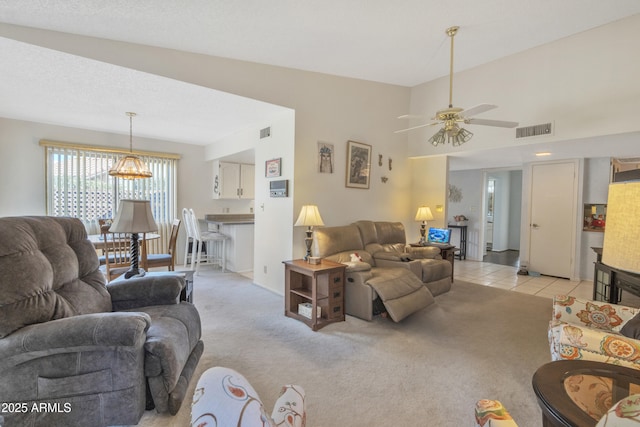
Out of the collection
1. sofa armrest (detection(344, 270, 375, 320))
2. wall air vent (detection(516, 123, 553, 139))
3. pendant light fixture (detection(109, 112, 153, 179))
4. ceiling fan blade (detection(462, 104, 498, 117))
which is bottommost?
sofa armrest (detection(344, 270, 375, 320))

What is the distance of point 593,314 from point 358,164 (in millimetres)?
3181

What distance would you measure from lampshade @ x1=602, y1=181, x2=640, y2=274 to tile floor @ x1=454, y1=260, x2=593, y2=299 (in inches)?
164

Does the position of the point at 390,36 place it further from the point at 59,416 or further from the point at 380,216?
the point at 59,416

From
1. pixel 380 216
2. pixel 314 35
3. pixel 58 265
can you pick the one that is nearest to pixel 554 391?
pixel 58 265

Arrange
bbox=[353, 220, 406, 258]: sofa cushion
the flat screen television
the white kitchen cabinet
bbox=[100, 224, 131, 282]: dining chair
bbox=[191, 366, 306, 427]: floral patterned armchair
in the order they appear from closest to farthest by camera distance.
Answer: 1. bbox=[191, 366, 306, 427]: floral patterned armchair
2. bbox=[100, 224, 131, 282]: dining chair
3. bbox=[353, 220, 406, 258]: sofa cushion
4. the flat screen television
5. the white kitchen cabinet

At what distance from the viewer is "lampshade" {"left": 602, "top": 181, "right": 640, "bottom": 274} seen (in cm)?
90

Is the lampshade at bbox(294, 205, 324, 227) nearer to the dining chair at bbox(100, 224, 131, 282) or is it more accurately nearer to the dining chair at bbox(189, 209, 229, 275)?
the dining chair at bbox(100, 224, 131, 282)

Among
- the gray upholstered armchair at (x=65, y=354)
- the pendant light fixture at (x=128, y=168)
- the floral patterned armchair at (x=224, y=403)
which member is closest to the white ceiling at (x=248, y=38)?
the pendant light fixture at (x=128, y=168)

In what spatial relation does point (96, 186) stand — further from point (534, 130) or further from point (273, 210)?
point (534, 130)

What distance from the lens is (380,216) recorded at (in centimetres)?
505

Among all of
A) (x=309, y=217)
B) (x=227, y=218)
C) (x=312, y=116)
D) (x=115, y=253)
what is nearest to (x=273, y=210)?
(x=309, y=217)

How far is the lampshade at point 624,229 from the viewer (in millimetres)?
896

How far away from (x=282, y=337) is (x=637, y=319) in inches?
100

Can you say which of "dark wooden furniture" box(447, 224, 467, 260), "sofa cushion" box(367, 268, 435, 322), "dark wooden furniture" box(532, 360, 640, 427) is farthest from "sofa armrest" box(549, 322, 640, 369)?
"dark wooden furniture" box(447, 224, 467, 260)
